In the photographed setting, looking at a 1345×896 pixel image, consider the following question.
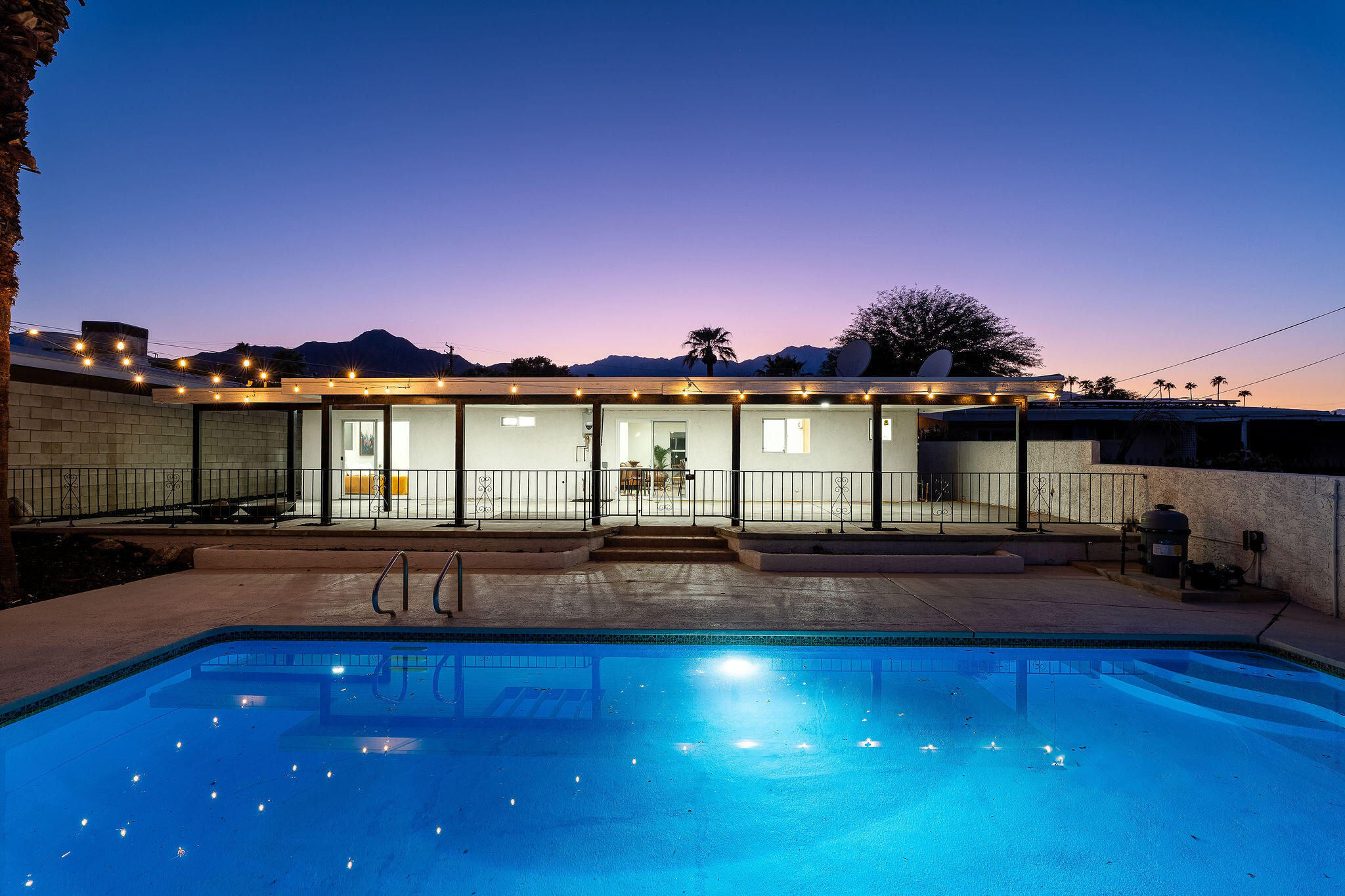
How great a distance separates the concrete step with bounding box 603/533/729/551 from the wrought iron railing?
64 cm

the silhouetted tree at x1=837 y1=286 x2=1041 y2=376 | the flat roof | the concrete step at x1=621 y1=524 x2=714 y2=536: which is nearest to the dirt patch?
the flat roof

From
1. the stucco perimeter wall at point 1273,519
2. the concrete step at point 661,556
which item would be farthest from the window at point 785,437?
the stucco perimeter wall at point 1273,519

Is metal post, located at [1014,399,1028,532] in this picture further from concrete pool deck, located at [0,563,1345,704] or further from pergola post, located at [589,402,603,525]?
pergola post, located at [589,402,603,525]

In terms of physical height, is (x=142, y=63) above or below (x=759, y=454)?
above

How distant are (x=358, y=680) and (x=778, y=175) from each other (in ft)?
50.7

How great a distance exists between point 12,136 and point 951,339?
36328 mm

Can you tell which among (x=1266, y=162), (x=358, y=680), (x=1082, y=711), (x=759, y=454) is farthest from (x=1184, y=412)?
(x=358, y=680)

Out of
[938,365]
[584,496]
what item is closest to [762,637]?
[584,496]

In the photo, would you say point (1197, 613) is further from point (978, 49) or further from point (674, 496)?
point (978, 49)

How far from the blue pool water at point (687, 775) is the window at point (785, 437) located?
8.10 meters

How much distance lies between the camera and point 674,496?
13.9 metres

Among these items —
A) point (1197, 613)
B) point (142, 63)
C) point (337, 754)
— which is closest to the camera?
point (337, 754)

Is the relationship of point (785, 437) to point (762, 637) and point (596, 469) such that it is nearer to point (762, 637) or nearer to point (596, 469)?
point (596, 469)

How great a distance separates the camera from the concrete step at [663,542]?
925 centimetres
